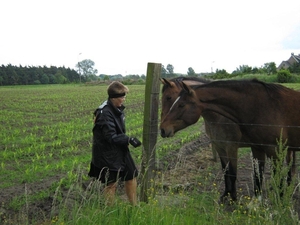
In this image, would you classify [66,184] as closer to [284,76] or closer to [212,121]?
[212,121]

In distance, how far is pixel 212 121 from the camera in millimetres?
5750

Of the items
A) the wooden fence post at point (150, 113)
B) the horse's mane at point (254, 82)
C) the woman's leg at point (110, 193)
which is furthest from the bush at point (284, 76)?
the woman's leg at point (110, 193)

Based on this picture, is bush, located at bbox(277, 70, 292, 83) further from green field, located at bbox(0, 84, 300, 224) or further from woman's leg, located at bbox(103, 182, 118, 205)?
woman's leg, located at bbox(103, 182, 118, 205)

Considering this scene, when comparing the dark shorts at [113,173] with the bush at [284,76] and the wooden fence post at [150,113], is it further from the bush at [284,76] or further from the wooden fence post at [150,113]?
the bush at [284,76]

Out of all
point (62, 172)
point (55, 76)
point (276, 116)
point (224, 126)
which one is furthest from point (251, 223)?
point (55, 76)

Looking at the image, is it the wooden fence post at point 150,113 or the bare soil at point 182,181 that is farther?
the bare soil at point 182,181

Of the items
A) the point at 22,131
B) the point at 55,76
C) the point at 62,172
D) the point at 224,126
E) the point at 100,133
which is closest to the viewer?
the point at 100,133

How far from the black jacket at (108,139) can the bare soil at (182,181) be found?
25.4 inches

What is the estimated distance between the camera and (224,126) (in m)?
5.63

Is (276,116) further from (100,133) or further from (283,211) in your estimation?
(100,133)

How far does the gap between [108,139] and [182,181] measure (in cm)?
281

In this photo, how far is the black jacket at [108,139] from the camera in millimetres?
4250

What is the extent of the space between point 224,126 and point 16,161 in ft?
17.3

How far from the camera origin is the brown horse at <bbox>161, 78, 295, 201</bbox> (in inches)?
192
